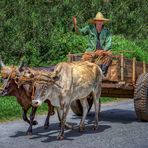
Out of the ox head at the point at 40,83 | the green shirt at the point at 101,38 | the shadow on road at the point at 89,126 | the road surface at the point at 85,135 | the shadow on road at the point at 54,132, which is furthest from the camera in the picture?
the green shirt at the point at 101,38

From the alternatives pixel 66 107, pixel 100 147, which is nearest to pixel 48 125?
pixel 66 107

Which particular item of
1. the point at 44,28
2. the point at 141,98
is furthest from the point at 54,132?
the point at 44,28

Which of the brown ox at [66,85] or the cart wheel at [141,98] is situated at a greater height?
the brown ox at [66,85]

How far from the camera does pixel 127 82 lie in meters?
11.4

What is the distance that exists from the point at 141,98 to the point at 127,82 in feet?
1.89

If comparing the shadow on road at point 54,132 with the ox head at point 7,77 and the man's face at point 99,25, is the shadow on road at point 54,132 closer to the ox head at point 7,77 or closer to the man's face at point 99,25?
the ox head at point 7,77

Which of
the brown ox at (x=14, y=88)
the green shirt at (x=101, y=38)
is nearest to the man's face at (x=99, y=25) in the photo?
the green shirt at (x=101, y=38)

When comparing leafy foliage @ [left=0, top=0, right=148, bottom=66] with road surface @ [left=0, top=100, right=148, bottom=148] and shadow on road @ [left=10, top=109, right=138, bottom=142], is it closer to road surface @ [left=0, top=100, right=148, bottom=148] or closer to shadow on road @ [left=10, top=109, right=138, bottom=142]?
shadow on road @ [left=10, top=109, right=138, bottom=142]

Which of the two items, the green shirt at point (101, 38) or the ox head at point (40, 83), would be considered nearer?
the ox head at point (40, 83)

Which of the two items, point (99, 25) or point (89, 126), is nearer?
point (89, 126)

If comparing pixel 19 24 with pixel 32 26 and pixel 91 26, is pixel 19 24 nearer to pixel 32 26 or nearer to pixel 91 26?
pixel 32 26

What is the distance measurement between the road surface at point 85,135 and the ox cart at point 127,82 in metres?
0.43

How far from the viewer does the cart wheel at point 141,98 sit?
11039mm

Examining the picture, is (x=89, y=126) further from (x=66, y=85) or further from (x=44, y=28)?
(x=44, y=28)
